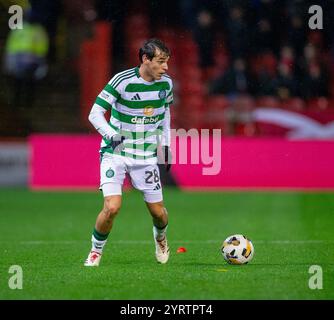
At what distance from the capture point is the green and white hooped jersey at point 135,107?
891cm

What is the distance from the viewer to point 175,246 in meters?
10.9

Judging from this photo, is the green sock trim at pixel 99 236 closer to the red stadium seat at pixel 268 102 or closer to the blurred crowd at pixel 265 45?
the blurred crowd at pixel 265 45

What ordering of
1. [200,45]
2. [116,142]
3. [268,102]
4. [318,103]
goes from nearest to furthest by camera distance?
[116,142] → [268,102] → [318,103] → [200,45]

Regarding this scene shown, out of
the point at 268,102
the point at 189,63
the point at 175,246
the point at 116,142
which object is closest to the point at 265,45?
the point at 268,102

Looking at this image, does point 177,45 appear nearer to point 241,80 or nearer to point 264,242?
point 241,80

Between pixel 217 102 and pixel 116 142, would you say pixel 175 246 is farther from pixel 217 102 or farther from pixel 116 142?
pixel 217 102

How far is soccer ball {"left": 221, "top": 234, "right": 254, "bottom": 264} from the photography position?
29.4 ft

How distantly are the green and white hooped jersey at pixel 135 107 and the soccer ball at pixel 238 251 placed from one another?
1118 millimetres

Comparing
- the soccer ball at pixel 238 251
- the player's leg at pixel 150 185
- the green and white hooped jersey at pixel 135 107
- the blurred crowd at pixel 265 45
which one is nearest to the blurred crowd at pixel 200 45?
the blurred crowd at pixel 265 45

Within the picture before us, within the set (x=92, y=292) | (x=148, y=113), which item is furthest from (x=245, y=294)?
(x=148, y=113)

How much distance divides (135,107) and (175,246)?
2411 mm

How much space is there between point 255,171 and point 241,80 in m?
2.31

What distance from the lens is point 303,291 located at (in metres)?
7.36

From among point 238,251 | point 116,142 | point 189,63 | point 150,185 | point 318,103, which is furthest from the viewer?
point 189,63
